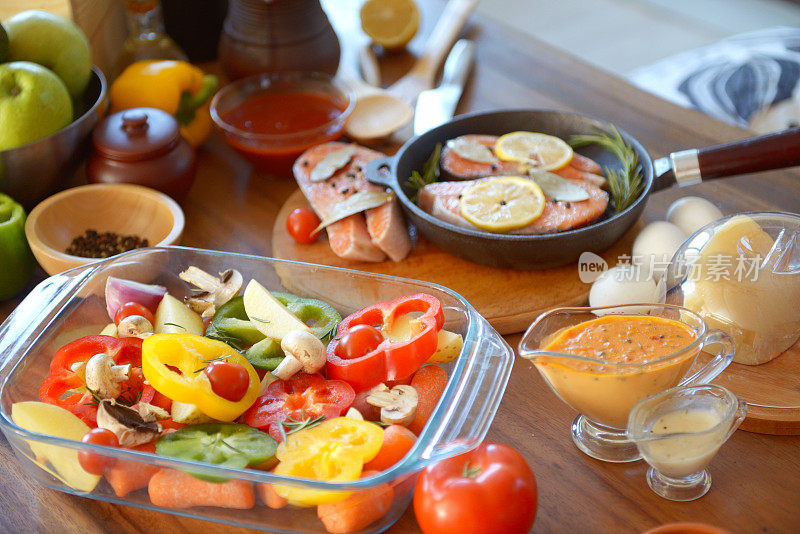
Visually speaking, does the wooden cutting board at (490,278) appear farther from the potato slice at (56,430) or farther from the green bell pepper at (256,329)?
the potato slice at (56,430)

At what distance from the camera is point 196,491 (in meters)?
1.02

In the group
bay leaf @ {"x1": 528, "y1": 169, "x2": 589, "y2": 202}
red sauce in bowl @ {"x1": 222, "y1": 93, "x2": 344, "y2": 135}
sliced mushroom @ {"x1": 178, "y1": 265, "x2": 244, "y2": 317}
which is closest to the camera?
sliced mushroom @ {"x1": 178, "y1": 265, "x2": 244, "y2": 317}

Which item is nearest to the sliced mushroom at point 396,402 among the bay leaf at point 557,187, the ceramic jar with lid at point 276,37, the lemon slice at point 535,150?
the bay leaf at point 557,187

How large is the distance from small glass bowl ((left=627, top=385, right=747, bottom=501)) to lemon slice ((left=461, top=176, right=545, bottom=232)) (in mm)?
521

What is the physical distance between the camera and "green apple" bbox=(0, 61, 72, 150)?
1.59 meters

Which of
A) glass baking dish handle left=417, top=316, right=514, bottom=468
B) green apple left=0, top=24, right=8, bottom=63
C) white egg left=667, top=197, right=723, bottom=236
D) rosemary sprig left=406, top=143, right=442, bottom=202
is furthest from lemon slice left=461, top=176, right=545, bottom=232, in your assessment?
green apple left=0, top=24, right=8, bottom=63

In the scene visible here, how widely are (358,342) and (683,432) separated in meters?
0.48

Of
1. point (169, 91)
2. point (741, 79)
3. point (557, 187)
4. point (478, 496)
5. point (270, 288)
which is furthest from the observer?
point (741, 79)

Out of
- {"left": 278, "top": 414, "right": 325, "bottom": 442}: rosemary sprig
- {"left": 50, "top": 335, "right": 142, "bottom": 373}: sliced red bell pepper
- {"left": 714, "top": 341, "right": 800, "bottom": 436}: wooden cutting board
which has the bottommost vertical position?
{"left": 50, "top": 335, "right": 142, "bottom": 373}: sliced red bell pepper

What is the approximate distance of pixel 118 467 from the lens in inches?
40.7

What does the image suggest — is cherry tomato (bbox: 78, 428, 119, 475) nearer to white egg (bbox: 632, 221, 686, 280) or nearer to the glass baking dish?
the glass baking dish

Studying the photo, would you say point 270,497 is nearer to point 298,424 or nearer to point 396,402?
point 298,424

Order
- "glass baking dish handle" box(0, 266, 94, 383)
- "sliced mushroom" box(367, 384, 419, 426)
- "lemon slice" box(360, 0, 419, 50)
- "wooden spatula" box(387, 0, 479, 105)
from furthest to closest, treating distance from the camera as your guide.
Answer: "lemon slice" box(360, 0, 419, 50)
"wooden spatula" box(387, 0, 479, 105)
"glass baking dish handle" box(0, 266, 94, 383)
"sliced mushroom" box(367, 384, 419, 426)

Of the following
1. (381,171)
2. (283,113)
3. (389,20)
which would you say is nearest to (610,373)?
(381,171)
